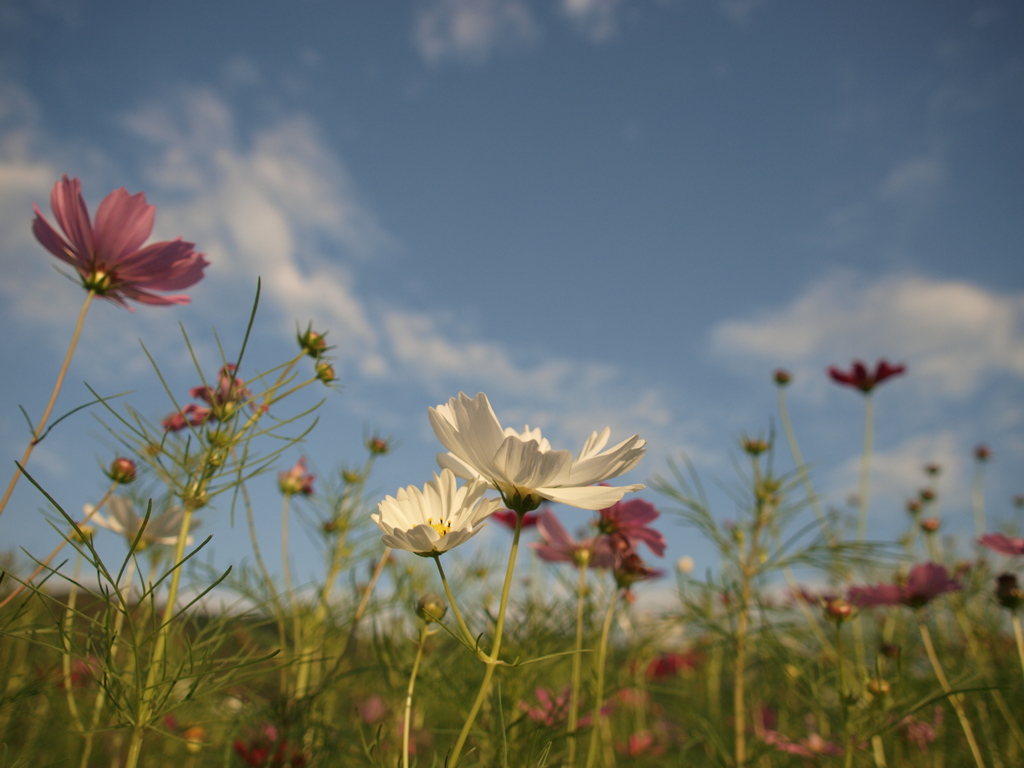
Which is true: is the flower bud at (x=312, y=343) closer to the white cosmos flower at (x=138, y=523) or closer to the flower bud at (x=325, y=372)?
the flower bud at (x=325, y=372)

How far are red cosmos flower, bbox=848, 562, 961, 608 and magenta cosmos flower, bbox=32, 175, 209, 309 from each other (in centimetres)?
118

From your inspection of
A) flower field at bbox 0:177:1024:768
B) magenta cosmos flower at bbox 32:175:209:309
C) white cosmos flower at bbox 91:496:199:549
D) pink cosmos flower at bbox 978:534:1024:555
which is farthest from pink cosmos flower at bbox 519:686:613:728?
pink cosmos flower at bbox 978:534:1024:555

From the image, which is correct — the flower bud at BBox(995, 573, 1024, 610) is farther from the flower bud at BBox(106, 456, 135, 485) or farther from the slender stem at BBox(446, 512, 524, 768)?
the flower bud at BBox(106, 456, 135, 485)

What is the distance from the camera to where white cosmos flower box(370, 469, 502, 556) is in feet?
1.35

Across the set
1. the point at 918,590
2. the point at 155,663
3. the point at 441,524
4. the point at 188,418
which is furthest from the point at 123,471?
the point at 918,590

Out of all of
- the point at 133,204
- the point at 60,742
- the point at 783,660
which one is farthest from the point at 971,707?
the point at 60,742

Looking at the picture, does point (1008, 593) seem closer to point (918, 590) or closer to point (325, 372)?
point (918, 590)

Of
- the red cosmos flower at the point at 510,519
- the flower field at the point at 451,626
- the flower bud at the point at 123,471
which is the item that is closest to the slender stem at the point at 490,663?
the flower field at the point at 451,626

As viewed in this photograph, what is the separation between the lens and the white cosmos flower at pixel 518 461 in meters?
0.43

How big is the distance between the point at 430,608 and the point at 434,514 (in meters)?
0.08

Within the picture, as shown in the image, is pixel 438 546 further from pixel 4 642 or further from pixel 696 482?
pixel 4 642

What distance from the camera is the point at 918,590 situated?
3.54 feet

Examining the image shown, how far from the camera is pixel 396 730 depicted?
1.24 metres

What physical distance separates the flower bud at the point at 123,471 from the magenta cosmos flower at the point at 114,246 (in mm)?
250
